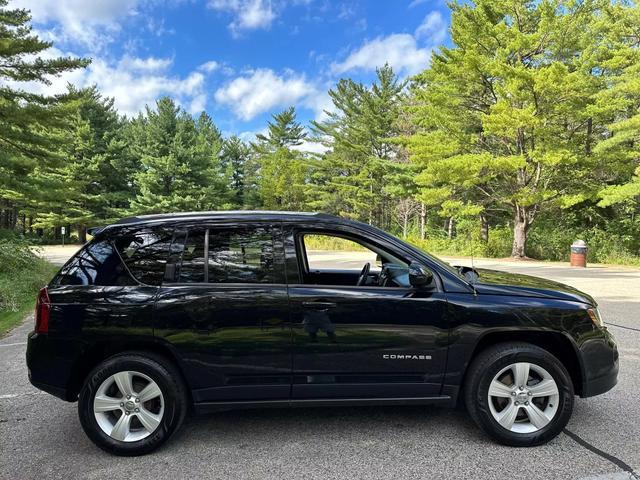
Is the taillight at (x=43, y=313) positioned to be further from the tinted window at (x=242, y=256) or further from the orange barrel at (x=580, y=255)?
the orange barrel at (x=580, y=255)

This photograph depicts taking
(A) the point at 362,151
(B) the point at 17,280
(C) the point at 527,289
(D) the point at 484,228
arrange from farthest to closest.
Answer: (A) the point at 362,151 < (D) the point at 484,228 < (B) the point at 17,280 < (C) the point at 527,289

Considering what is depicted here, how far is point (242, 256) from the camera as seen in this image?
10.6 ft

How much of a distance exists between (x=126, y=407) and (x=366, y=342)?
177 cm

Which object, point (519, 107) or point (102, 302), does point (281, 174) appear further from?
point (102, 302)

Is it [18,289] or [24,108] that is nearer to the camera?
[18,289]

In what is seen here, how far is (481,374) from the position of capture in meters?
3.10

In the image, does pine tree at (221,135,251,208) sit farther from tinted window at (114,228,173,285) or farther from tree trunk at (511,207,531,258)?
tinted window at (114,228,173,285)

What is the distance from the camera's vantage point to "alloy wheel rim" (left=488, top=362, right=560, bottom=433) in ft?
10.2

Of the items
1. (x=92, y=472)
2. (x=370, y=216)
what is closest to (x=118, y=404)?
(x=92, y=472)

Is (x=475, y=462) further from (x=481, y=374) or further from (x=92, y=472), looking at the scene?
(x=92, y=472)

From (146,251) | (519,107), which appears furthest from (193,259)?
(519,107)

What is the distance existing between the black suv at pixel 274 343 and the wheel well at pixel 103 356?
0.01m

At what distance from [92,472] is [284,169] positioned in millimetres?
45060

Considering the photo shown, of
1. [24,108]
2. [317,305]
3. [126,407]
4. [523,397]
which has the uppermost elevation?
[24,108]
